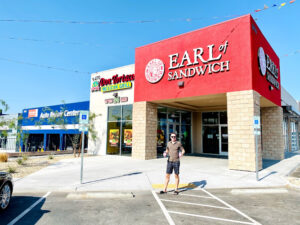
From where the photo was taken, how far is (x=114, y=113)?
17.1m

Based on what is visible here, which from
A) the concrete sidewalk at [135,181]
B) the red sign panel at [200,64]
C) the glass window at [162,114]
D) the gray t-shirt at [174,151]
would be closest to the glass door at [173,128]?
the glass window at [162,114]

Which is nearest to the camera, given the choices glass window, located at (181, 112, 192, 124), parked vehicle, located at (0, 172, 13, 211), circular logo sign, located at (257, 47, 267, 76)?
parked vehicle, located at (0, 172, 13, 211)

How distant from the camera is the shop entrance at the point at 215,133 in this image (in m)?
17.9

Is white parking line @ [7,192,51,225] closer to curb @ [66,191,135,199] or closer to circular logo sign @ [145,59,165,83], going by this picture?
curb @ [66,191,135,199]

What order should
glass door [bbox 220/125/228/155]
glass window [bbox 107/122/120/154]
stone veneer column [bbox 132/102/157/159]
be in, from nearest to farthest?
stone veneer column [bbox 132/102/157/159] → glass window [bbox 107/122/120/154] → glass door [bbox 220/125/228/155]

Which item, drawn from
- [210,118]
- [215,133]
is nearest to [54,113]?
[210,118]

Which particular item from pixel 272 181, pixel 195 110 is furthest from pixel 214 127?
pixel 272 181

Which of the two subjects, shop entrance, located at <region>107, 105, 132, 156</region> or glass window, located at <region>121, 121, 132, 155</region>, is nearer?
glass window, located at <region>121, 121, 132, 155</region>

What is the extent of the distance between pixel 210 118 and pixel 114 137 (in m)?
8.73

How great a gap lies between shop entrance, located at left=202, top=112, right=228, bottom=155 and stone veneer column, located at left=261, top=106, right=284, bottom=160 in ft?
9.69

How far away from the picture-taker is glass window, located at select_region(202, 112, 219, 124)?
1841 cm

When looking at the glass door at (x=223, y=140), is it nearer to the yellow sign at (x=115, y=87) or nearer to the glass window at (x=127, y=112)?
the glass window at (x=127, y=112)

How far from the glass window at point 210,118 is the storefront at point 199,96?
0.09m

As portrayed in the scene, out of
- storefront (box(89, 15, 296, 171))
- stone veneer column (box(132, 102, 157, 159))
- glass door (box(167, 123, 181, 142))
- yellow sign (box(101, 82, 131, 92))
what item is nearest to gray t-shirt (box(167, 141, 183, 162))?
storefront (box(89, 15, 296, 171))
